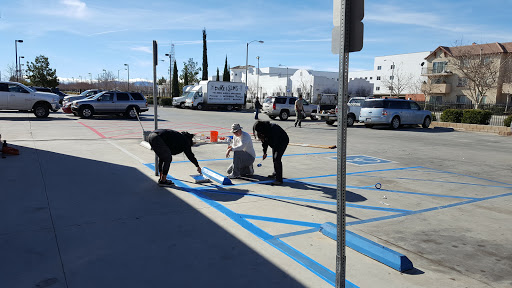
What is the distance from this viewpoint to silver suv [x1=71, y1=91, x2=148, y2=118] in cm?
2309

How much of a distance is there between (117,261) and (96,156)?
682cm

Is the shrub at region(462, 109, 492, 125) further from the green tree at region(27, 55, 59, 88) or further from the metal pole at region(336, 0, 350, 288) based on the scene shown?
the green tree at region(27, 55, 59, 88)

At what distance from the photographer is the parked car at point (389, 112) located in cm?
2114

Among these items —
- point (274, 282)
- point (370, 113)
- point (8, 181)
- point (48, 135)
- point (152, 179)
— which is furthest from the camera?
point (370, 113)

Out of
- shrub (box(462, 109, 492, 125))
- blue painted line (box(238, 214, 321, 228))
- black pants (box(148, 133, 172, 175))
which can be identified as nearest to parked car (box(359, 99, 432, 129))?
shrub (box(462, 109, 492, 125))

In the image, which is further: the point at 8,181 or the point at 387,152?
the point at 387,152

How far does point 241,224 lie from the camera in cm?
520

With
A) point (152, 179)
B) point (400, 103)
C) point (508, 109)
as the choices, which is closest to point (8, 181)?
point (152, 179)

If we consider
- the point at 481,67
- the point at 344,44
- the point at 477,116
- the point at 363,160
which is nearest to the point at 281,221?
the point at 344,44

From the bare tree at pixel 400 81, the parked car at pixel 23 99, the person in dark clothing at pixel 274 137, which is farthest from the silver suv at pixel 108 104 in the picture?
the bare tree at pixel 400 81

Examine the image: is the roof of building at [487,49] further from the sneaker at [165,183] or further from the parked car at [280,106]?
the sneaker at [165,183]

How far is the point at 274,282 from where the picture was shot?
3.61m

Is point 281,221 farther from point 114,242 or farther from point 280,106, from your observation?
point 280,106

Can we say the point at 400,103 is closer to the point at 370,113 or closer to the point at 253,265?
the point at 370,113
